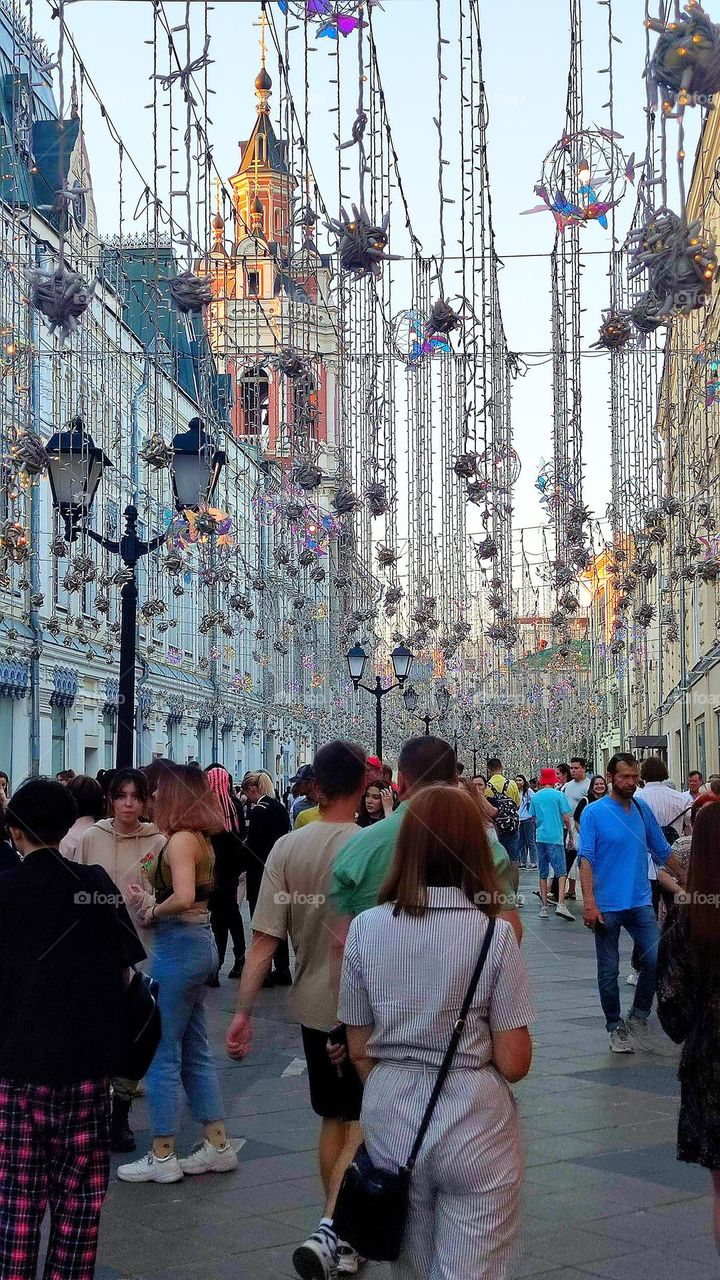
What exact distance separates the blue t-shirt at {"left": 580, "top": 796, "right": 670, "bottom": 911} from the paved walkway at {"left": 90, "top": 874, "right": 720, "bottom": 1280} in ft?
3.28

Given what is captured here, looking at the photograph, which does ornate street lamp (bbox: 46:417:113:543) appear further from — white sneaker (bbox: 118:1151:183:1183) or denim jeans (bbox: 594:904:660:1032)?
white sneaker (bbox: 118:1151:183:1183)

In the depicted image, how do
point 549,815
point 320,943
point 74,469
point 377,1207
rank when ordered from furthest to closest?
1. point 549,815
2. point 74,469
3. point 320,943
4. point 377,1207

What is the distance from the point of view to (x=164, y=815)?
7035mm

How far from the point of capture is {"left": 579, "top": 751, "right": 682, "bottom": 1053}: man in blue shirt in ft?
32.7

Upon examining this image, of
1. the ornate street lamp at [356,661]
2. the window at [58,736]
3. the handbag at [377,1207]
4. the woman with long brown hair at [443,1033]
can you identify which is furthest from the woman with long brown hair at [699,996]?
the window at [58,736]

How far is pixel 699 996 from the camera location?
466 cm

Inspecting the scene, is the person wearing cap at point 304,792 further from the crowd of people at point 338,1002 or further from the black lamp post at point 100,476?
the crowd of people at point 338,1002

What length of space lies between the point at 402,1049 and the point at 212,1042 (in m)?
7.17

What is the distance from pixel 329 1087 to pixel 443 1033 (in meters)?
1.99

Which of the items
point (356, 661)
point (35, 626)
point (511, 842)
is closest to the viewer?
point (511, 842)

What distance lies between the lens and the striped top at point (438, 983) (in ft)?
12.5

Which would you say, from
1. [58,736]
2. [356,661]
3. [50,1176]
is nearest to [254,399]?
[356,661]

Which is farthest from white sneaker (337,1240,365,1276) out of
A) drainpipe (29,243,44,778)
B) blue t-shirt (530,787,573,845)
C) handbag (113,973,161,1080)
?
drainpipe (29,243,44,778)

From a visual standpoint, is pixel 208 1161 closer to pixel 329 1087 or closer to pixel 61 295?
pixel 329 1087
